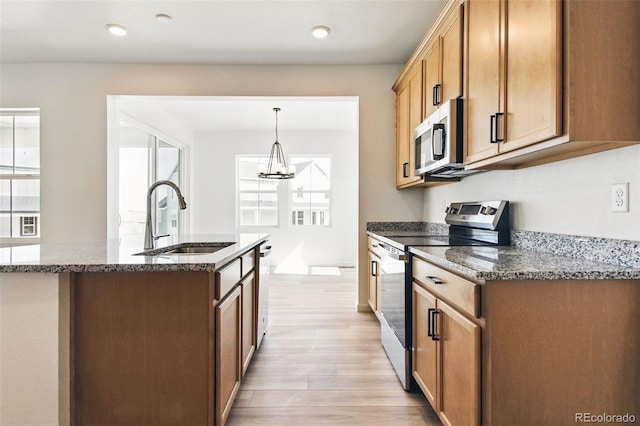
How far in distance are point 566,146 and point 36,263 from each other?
2.16m

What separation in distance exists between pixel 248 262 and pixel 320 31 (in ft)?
6.57

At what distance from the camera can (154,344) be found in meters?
1.45

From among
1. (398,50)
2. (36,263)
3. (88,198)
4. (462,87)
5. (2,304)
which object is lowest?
(2,304)

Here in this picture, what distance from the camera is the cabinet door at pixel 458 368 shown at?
4.09ft

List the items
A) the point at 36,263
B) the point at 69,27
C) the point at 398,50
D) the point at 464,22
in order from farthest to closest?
the point at 398,50 < the point at 69,27 < the point at 464,22 < the point at 36,263

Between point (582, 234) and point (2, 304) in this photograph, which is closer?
point (2, 304)

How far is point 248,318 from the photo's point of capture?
7.41 feet

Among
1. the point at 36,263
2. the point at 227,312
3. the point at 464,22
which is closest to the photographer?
the point at 36,263

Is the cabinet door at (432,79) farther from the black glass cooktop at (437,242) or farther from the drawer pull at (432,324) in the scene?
the drawer pull at (432,324)

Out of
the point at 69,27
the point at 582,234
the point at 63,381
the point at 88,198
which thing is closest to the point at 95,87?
the point at 69,27

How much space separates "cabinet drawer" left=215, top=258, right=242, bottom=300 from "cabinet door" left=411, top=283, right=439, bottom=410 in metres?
0.98

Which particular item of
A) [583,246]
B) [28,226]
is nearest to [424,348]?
[583,246]

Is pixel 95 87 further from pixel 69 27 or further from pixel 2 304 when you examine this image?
pixel 2 304

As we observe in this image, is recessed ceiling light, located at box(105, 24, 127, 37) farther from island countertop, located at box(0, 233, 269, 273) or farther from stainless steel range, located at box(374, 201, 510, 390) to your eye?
stainless steel range, located at box(374, 201, 510, 390)
